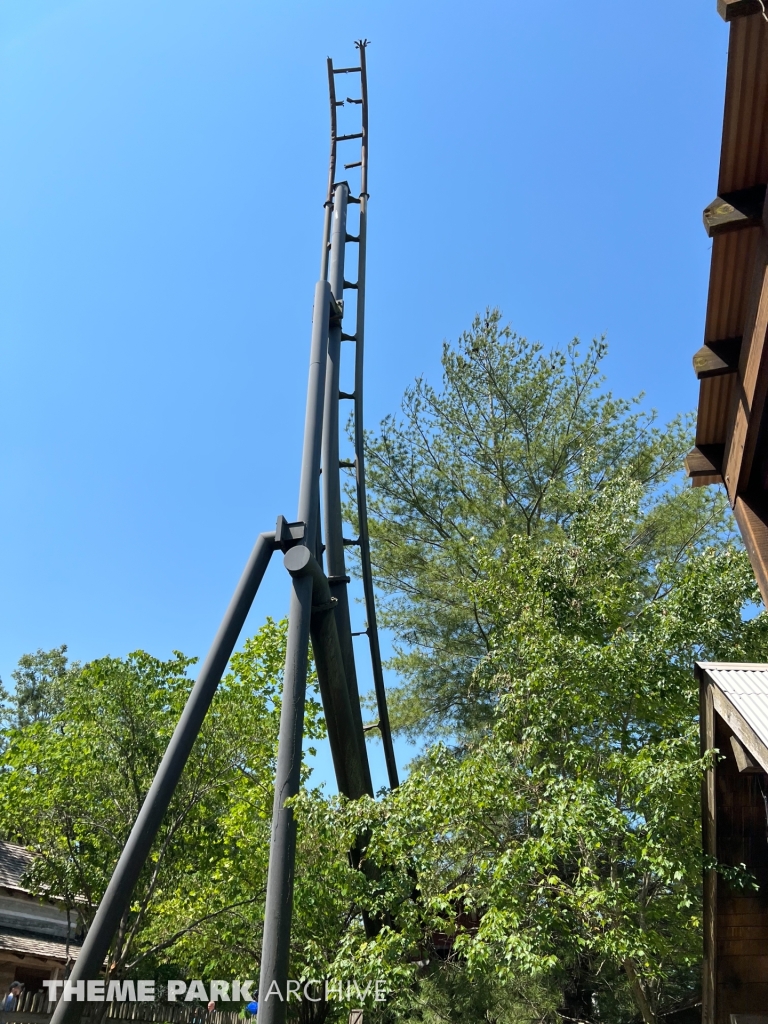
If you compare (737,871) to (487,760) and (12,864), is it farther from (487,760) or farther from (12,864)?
(12,864)

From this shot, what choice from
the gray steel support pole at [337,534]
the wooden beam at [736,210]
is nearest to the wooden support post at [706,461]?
the wooden beam at [736,210]

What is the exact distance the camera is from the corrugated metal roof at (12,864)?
12751mm

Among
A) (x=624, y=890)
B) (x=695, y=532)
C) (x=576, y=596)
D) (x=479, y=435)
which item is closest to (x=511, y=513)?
(x=479, y=435)

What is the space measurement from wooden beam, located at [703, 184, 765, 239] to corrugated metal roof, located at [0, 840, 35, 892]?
42.5 feet

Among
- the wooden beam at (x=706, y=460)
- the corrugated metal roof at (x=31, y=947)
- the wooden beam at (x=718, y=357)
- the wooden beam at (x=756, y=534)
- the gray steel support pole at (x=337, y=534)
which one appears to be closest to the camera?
the wooden beam at (x=756, y=534)

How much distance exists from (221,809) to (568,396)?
9.10 metres

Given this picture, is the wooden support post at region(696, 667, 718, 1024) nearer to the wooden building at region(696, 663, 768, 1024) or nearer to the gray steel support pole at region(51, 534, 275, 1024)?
the wooden building at region(696, 663, 768, 1024)

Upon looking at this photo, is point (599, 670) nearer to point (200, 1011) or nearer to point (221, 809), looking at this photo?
point (221, 809)

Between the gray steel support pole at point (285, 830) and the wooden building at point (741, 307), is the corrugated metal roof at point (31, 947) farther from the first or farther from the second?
the wooden building at point (741, 307)

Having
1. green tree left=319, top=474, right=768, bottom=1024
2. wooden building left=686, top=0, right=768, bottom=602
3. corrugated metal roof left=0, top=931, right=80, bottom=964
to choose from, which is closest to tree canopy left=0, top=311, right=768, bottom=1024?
green tree left=319, top=474, right=768, bottom=1024

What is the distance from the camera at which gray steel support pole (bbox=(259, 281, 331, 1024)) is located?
5008mm

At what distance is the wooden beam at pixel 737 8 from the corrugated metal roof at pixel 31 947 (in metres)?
12.9

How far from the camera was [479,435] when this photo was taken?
14.8 metres

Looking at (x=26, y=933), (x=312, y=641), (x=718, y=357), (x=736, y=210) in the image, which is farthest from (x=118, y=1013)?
(x=736, y=210)
